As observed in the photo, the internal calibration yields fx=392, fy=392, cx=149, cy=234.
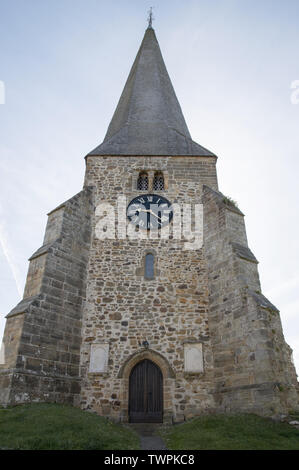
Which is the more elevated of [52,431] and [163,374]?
[163,374]

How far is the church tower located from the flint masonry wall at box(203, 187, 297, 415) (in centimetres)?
4

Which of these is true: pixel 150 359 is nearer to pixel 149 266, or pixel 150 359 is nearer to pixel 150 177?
pixel 149 266

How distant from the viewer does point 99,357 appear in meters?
12.7

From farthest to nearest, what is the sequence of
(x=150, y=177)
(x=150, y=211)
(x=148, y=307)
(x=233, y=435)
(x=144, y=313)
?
1. (x=150, y=177)
2. (x=150, y=211)
3. (x=148, y=307)
4. (x=144, y=313)
5. (x=233, y=435)

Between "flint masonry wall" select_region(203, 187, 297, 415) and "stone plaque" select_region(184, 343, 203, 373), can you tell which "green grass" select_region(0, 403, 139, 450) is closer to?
"flint masonry wall" select_region(203, 187, 297, 415)

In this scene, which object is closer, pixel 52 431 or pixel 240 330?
pixel 52 431

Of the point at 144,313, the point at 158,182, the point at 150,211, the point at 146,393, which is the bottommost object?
the point at 146,393

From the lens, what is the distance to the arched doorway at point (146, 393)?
39.3 feet

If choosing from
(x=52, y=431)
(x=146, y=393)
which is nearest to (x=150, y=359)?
(x=146, y=393)

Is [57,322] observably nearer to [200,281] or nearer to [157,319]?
[157,319]

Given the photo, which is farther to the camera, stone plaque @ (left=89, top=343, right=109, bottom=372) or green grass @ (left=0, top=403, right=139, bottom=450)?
stone plaque @ (left=89, top=343, right=109, bottom=372)

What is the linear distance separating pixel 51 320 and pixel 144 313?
10.3 ft

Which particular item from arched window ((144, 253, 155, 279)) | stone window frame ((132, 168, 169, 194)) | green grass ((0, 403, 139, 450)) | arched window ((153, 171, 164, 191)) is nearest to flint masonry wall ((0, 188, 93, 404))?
green grass ((0, 403, 139, 450))

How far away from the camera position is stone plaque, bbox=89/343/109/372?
1252cm
